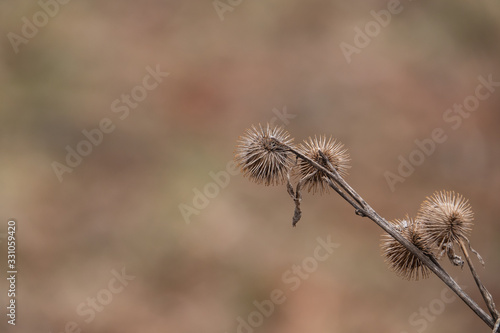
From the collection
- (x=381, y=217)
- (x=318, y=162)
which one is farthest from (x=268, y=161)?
(x=381, y=217)

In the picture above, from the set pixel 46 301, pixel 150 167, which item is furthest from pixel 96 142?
pixel 46 301

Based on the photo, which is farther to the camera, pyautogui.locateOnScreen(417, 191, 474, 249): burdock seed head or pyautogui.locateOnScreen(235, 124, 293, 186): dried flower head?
pyautogui.locateOnScreen(235, 124, 293, 186): dried flower head

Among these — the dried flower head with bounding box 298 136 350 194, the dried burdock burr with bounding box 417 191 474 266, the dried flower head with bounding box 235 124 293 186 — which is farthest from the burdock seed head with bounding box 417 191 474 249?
the dried flower head with bounding box 235 124 293 186

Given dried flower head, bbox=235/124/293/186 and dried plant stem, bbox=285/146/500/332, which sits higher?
dried flower head, bbox=235/124/293/186

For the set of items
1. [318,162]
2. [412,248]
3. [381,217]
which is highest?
[318,162]

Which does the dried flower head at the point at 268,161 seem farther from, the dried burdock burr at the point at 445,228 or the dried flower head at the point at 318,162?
the dried burdock burr at the point at 445,228

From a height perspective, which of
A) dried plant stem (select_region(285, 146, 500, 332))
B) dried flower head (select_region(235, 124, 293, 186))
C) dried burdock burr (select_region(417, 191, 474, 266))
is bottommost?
dried plant stem (select_region(285, 146, 500, 332))

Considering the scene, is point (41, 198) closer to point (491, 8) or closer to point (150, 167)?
point (150, 167)

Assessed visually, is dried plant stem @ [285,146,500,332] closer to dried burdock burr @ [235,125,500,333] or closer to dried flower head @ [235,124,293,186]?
dried burdock burr @ [235,125,500,333]

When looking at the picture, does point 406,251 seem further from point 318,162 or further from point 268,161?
point 268,161
